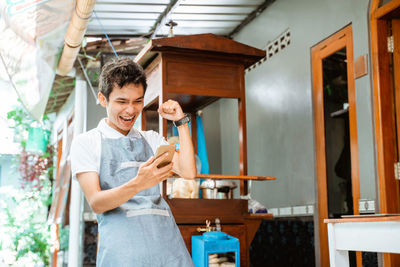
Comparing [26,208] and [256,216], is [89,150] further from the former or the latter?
[26,208]

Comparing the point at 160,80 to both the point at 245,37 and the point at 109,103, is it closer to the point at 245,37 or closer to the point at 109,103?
the point at 109,103

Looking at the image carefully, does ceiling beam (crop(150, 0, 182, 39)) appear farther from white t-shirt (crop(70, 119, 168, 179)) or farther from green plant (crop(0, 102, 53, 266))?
white t-shirt (crop(70, 119, 168, 179))

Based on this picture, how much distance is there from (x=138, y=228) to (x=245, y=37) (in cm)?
471

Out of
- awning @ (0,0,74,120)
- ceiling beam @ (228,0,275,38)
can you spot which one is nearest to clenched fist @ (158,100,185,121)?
awning @ (0,0,74,120)

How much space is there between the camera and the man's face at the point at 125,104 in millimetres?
1615

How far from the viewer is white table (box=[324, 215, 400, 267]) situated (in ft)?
7.20

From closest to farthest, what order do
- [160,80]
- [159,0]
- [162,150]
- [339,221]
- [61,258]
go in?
1. [162,150]
2. [339,221]
3. [160,80]
4. [159,0]
5. [61,258]

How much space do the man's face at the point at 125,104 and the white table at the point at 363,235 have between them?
4.26 feet

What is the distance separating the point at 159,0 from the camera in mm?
5020

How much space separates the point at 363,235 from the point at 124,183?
140cm

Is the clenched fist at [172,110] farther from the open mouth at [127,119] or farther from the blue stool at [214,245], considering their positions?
the blue stool at [214,245]

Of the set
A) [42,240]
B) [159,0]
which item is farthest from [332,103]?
[42,240]

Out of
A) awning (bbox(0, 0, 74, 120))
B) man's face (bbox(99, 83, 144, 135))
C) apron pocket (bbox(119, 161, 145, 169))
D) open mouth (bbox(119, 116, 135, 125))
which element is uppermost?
awning (bbox(0, 0, 74, 120))

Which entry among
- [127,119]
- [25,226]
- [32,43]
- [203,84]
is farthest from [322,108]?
[25,226]
